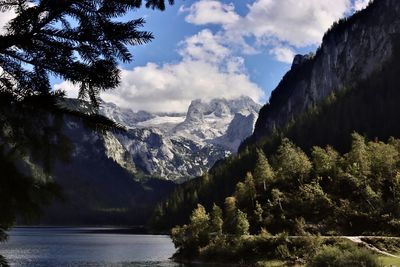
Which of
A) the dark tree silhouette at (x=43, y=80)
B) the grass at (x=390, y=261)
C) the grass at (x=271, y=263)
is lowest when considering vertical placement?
the grass at (x=271, y=263)

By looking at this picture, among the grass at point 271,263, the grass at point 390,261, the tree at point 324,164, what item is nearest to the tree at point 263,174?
the tree at point 324,164

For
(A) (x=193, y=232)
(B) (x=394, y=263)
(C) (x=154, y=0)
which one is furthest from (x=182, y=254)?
(C) (x=154, y=0)

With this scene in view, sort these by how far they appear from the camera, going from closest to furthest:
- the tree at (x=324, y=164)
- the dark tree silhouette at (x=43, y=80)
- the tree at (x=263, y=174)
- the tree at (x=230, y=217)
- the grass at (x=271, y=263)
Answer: the dark tree silhouette at (x=43, y=80) < the grass at (x=271, y=263) < the tree at (x=230, y=217) < the tree at (x=324, y=164) < the tree at (x=263, y=174)

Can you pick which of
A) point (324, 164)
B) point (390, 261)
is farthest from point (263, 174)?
point (390, 261)

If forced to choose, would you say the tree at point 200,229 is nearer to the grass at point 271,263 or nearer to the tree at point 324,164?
the grass at point 271,263

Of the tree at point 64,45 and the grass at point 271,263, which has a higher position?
the tree at point 64,45

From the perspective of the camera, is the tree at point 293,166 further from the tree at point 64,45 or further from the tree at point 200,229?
the tree at point 64,45

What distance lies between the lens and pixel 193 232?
11894 cm

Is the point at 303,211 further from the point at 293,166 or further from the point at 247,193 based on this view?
the point at 293,166

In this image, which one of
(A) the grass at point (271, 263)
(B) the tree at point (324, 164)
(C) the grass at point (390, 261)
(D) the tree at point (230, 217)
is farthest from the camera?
(B) the tree at point (324, 164)

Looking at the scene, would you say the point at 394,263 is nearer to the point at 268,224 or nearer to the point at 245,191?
the point at 268,224

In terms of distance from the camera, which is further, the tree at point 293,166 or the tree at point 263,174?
the tree at point 263,174

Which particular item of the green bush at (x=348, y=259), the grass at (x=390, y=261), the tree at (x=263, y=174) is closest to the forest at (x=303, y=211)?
the tree at (x=263, y=174)

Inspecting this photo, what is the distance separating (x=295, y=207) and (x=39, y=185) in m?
113
